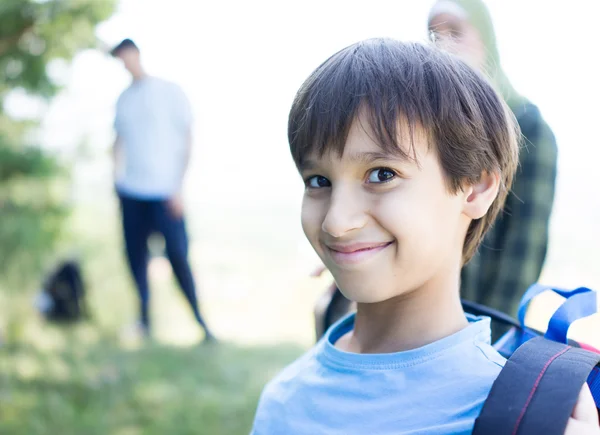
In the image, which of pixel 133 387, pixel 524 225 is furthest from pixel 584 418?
pixel 133 387

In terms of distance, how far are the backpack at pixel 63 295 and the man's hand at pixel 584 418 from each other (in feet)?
12.2

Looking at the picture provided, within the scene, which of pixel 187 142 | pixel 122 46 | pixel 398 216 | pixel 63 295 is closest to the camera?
pixel 398 216

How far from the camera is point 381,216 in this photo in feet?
2.85

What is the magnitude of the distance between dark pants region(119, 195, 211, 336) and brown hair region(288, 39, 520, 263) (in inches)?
108

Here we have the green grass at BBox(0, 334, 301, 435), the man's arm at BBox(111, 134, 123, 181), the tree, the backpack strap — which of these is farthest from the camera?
the man's arm at BBox(111, 134, 123, 181)

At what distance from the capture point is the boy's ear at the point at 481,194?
0.95m

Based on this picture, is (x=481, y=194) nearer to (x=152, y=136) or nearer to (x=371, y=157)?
(x=371, y=157)

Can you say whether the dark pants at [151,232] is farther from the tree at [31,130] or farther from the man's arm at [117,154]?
the tree at [31,130]

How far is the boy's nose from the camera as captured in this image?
34.0 inches

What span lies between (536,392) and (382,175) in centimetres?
33

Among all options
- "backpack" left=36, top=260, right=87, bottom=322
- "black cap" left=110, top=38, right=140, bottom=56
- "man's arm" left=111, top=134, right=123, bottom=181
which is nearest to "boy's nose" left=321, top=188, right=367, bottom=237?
"black cap" left=110, top=38, right=140, bottom=56

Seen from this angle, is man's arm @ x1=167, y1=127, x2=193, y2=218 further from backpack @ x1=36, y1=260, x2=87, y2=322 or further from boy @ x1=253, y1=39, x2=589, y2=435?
boy @ x1=253, y1=39, x2=589, y2=435

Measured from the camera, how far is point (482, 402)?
0.81 m

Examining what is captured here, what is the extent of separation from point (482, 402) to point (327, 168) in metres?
0.36
